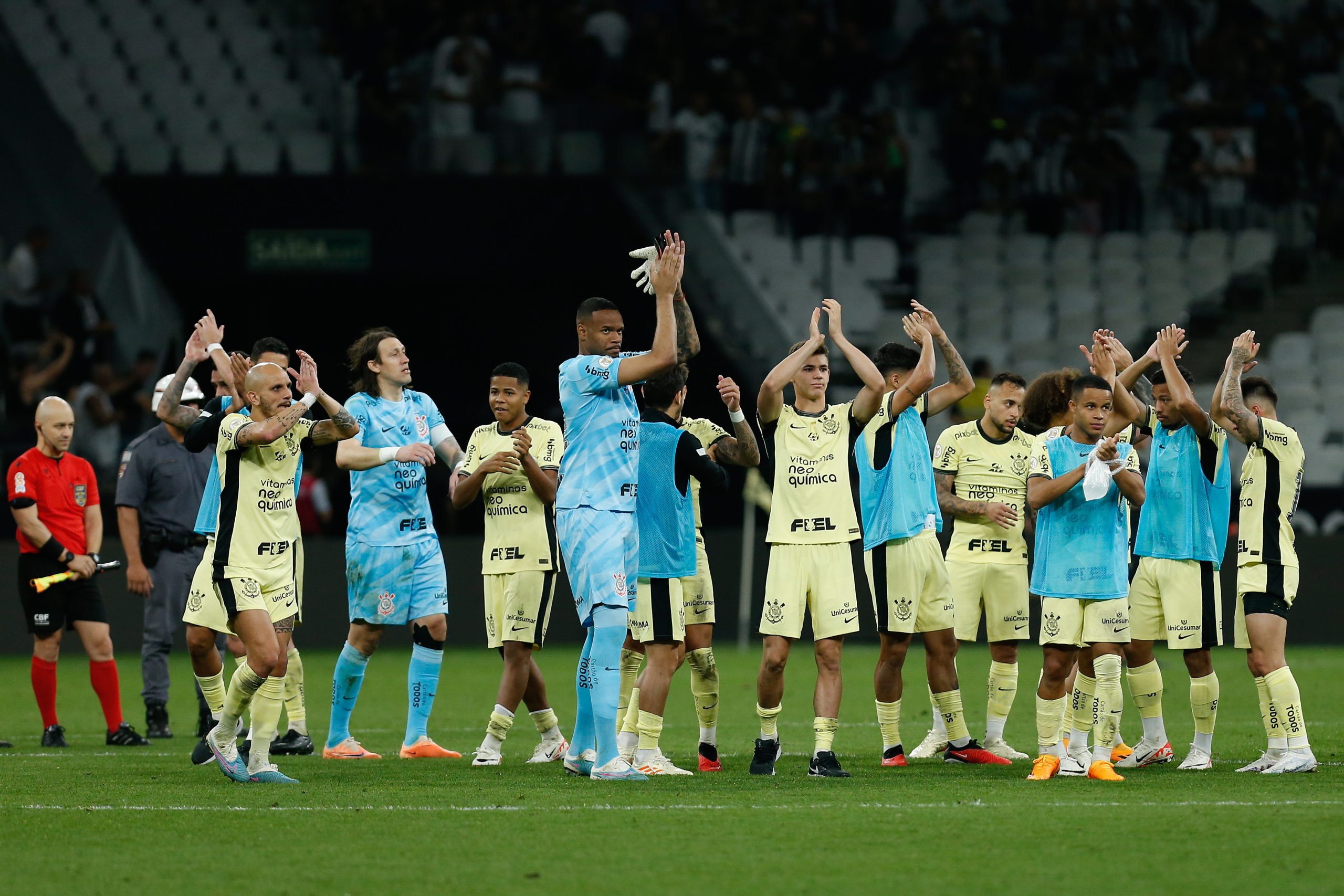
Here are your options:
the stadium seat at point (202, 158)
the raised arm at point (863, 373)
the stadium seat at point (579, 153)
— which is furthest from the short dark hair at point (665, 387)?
the stadium seat at point (202, 158)

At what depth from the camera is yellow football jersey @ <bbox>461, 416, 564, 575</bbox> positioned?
10.6 meters

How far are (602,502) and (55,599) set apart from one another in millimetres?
5274

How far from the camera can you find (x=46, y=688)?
38.3 feet

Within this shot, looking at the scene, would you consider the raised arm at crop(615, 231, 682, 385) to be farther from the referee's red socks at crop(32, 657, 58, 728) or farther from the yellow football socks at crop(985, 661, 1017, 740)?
the referee's red socks at crop(32, 657, 58, 728)

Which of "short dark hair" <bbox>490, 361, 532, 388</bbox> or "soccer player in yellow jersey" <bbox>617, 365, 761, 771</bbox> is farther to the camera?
"short dark hair" <bbox>490, 361, 532, 388</bbox>

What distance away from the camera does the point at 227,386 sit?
10.1 meters

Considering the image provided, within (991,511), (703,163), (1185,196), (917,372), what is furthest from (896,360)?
(1185,196)

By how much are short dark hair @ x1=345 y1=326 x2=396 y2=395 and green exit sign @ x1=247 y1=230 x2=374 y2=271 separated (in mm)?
11867

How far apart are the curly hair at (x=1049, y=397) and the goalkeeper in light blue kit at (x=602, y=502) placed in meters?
2.33

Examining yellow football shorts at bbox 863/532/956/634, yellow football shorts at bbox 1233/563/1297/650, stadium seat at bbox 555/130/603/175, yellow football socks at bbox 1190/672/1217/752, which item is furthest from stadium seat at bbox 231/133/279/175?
yellow football shorts at bbox 1233/563/1297/650

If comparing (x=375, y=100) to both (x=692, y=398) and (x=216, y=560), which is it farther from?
(x=216, y=560)

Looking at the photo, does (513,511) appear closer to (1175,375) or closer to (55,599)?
(55,599)

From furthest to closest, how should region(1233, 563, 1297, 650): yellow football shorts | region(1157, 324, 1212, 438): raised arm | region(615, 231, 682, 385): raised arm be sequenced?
region(1233, 563, 1297, 650): yellow football shorts → region(1157, 324, 1212, 438): raised arm → region(615, 231, 682, 385): raised arm

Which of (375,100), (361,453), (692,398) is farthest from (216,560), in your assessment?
(375,100)
